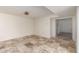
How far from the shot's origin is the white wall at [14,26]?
5.06 meters

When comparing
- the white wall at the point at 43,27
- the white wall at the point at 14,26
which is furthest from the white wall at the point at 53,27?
the white wall at the point at 14,26

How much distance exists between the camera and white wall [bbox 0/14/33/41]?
5059 mm

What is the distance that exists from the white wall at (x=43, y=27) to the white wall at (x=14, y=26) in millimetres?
615

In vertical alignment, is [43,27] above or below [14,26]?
below

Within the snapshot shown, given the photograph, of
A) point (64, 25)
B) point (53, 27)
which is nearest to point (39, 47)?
point (53, 27)

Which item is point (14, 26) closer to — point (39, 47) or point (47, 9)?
point (47, 9)

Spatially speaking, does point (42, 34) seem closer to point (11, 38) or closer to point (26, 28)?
point (26, 28)

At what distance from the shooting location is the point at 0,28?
16.0ft

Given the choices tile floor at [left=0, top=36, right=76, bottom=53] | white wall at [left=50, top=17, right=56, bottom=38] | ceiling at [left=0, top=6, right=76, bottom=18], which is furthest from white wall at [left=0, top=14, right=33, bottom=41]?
white wall at [left=50, top=17, right=56, bottom=38]

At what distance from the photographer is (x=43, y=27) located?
6.40 meters

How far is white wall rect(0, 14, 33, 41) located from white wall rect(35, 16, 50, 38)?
62 centimetres

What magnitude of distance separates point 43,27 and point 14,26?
229 cm
